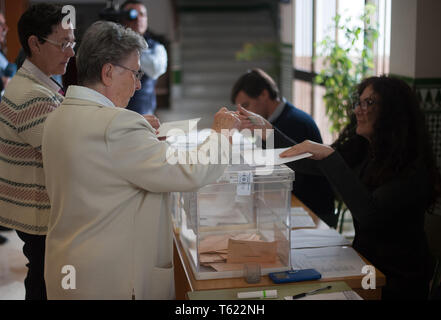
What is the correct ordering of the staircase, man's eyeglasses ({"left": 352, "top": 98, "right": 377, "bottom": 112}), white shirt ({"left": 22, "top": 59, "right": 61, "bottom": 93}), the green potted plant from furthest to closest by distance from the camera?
the staircase → the green potted plant → man's eyeglasses ({"left": 352, "top": 98, "right": 377, "bottom": 112}) → white shirt ({"left": 22, "top": 59, "right": 61, "bottom": 93})

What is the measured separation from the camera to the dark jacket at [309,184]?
336 cm

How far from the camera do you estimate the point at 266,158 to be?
2.23 meters

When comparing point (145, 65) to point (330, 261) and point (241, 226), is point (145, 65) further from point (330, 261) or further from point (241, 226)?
point (330, 261)

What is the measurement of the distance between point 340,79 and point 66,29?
2748 millimetres

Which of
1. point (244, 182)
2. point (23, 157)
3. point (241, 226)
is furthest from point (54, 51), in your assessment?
point (241, 226)

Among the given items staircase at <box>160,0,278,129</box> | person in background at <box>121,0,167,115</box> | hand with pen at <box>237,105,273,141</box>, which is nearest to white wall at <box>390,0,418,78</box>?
hand with pen at <box>237,105,273,141</box>

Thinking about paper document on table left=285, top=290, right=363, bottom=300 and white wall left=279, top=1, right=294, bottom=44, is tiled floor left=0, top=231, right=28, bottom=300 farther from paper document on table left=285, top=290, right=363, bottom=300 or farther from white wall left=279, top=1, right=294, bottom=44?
white wall left=279, top=1, right=294, bottom=44

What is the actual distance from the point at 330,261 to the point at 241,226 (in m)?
0.44

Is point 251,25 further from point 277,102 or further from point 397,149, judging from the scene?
point 397,149

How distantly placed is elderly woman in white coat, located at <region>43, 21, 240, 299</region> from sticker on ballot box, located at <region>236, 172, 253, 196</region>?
0.86 feet

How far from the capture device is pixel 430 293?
2.47 metres

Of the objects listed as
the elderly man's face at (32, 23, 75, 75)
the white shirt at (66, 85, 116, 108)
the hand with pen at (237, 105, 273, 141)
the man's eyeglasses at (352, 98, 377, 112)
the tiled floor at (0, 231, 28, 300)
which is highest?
the elderly man's face at (32, 23, 75, 75)

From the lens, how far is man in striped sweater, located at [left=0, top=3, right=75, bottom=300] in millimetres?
2162
